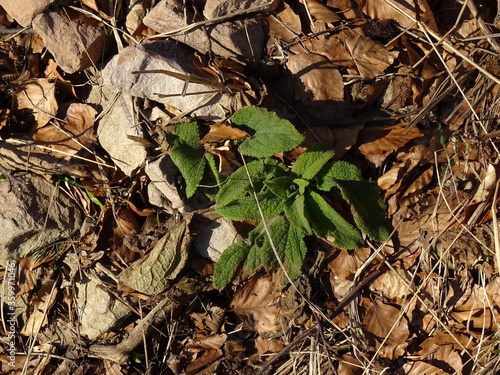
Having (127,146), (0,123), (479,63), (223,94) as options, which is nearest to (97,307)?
(127,146)

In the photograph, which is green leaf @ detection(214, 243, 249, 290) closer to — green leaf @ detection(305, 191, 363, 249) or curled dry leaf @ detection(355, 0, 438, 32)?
green leaf @ detection(305, 191, 363, 249)

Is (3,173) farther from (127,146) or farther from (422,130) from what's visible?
(422,130)

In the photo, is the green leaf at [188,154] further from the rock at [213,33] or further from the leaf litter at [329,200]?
the rock at [213,33]

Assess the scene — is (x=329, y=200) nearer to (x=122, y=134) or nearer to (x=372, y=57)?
(x=372, y=57)

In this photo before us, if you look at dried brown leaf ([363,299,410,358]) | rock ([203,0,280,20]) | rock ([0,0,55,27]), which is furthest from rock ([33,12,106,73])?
dried brown leaf ([363,299,410,358])

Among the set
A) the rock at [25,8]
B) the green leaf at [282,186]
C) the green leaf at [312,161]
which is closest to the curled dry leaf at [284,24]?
the green leaf at [312,161]

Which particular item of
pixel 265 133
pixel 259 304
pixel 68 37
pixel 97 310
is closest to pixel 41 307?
pixel 97 310
